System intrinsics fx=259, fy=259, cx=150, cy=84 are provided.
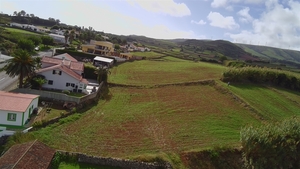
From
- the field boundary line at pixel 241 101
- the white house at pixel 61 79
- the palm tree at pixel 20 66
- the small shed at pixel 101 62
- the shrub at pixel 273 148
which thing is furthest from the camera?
the small shed at pixel 101 62

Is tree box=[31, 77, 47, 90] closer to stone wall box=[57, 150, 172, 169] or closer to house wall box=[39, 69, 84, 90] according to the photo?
house wall box=[39, 69, 84, 90]

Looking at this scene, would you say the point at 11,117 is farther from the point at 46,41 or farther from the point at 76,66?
the point at 46,41

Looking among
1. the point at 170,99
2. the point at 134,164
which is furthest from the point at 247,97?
the point at 134,164

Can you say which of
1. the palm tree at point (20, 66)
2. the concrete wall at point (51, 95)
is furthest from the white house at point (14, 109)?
the palm tree at point (20, 66)

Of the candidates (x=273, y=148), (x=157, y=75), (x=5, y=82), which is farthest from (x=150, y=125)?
(x=157, y=75)

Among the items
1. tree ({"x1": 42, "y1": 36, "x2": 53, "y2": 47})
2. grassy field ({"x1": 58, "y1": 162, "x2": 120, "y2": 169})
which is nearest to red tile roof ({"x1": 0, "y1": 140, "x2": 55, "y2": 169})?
grassy field ({"x1": 58, "y1": 162, "x2": 120, "y2": 169})

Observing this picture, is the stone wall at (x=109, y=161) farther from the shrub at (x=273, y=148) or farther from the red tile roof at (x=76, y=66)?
the red tile roof at (x=76, y=66)
